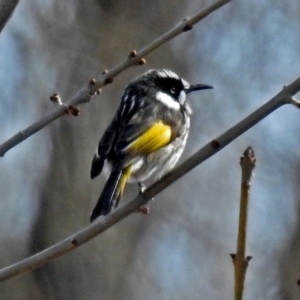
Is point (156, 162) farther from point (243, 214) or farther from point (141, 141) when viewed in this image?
point (243, 214)

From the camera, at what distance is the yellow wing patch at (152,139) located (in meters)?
3.67

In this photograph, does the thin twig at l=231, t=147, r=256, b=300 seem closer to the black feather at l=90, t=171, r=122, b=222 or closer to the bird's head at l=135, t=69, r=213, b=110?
the black feather at l=90, t=171, r=122, b=222

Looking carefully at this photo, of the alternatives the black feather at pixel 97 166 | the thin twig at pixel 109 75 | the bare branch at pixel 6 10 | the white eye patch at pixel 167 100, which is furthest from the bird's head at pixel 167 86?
the bare branch at pixel 6 10

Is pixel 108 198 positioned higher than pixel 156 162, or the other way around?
pixel 156 162

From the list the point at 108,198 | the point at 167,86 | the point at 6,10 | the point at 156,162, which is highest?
the point at 167,86

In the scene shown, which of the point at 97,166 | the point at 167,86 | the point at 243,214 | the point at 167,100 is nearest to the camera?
the point at 243,214

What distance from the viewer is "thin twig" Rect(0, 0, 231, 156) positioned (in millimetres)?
2727

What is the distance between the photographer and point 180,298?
9.84 metres

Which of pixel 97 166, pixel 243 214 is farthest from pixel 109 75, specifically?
pixel 97 166

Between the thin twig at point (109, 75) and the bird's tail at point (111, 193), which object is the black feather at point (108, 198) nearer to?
the bird's tail at point (111, 193)

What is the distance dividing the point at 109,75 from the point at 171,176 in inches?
15.1

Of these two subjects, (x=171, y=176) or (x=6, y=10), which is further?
(x=171, y=176)

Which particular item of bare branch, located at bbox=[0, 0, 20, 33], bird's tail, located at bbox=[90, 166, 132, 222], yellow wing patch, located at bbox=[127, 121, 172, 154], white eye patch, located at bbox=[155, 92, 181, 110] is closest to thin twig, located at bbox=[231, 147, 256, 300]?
bare branch, located at bbox=[0, 0, 20, 33]

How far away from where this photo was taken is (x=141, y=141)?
3.71 m
